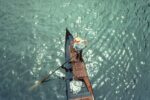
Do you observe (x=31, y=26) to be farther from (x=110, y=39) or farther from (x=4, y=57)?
(x=110, y=39)

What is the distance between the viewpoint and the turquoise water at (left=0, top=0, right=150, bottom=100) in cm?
3179

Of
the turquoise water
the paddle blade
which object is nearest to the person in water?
the turquoise water

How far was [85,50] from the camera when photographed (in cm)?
3575

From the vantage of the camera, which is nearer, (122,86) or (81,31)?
(122,86)

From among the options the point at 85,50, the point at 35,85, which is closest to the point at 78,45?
the point at 85,50

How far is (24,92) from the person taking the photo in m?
30.5

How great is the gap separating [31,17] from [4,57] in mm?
7870

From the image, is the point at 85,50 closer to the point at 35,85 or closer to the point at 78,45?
→ the point at 78,45

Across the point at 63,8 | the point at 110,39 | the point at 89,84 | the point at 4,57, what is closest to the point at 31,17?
the point at 63,8

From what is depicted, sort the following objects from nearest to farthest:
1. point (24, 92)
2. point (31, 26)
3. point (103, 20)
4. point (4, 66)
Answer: point (24, 92) → point (4, 66) → point (31, 26) → point (103, 20)

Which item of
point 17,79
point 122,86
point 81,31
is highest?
point 81,31

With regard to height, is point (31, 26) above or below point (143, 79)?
above

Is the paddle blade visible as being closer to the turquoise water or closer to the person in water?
the turquoise water

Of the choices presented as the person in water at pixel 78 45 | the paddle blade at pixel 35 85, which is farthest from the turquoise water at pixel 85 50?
the person in water at pixel 78 45
